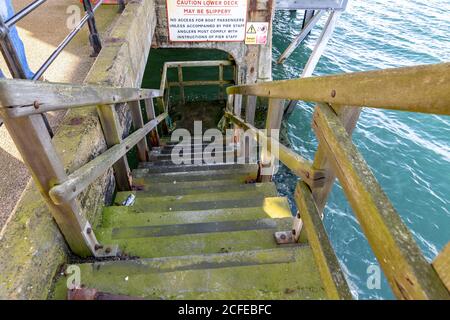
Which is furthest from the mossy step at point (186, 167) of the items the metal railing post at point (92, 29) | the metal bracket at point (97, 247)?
the metal bracket at point (97, 247)

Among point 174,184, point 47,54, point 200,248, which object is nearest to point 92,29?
point 47,54

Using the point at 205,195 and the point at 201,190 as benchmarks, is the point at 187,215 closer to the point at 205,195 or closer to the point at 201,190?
the point at 205,195

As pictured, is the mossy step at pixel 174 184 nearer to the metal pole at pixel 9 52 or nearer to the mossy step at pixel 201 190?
the mossy step at pixel 201 190

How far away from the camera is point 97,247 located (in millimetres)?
1842

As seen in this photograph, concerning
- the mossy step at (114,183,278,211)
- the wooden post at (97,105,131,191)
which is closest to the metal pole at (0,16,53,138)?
the wooden post at (97,105,131,191)

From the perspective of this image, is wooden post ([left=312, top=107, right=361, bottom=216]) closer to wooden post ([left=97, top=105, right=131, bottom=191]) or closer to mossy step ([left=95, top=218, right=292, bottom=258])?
mossy step ([left=95, top=218, right=292, bottom=258])

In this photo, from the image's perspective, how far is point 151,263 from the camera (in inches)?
68.0

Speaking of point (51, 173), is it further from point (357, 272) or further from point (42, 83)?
point (357, 272)

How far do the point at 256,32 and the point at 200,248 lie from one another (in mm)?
5779

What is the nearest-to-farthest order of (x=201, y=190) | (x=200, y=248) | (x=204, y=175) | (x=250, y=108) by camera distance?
(x=200, y=248) → (x=201, y=190) → (x=204, y=175) → (x=250, y=108)

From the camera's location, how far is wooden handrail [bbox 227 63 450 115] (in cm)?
78

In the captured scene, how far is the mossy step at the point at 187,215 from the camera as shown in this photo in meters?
2.35
